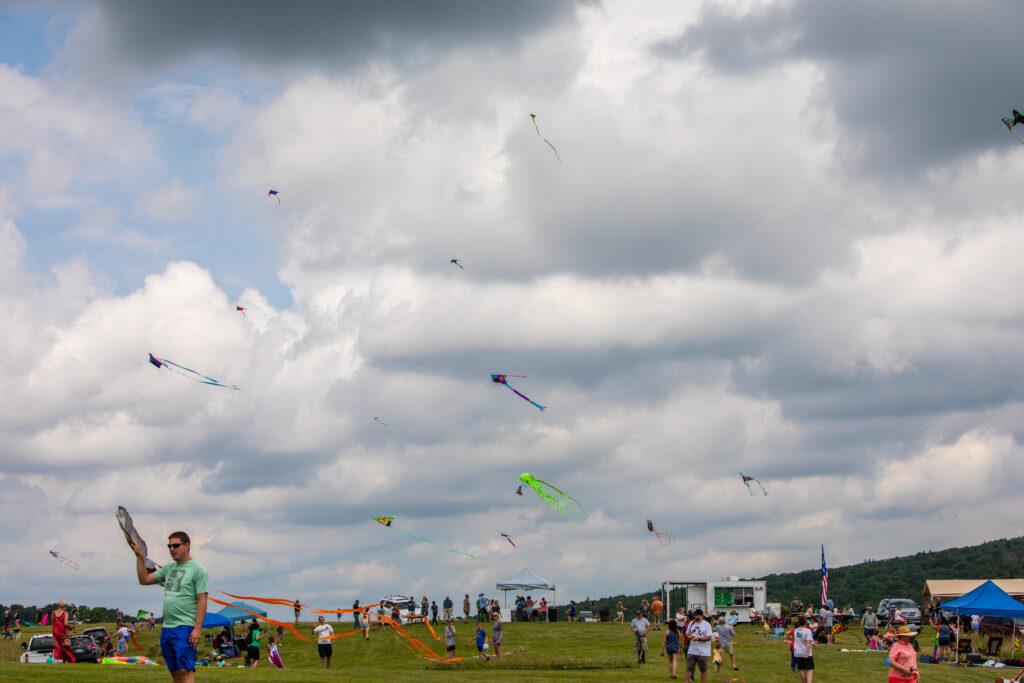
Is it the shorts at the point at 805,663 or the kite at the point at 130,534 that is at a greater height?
the kite at the point at 130,534

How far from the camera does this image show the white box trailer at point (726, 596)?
5388cm

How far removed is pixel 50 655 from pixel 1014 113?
34247mm

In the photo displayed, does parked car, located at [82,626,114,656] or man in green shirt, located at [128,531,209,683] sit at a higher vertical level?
man in green shirt, located at [128,531,209,683]

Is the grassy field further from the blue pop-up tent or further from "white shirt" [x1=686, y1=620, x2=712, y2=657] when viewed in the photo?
"white shirt" [x1=686, y1=620, x2=712, y2=657]

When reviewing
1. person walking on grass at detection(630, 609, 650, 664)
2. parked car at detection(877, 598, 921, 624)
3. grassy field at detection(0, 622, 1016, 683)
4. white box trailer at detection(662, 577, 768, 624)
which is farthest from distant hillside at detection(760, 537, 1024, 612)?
person walking on grass at detection(630, 609, 650, 664)

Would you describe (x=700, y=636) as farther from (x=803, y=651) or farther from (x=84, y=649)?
(x=84, y=649)

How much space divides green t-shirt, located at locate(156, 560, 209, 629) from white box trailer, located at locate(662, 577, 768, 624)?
1858 inches

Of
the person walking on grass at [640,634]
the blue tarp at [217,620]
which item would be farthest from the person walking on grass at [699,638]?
the blue tarp at [217,620]

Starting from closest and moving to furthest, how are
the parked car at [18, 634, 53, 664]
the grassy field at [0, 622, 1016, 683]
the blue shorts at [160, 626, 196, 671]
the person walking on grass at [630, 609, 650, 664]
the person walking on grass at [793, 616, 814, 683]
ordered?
the blue shorts at [160, 626, 196, 671] → the grassy field at [0, 622, 1016, 683] → the person walking on grass at [793, 616, 814, 683] → the person walking on grass at [630, 609, 650, 664] → the parked car at [18, 634, 53, 664]

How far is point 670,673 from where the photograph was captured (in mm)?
27203

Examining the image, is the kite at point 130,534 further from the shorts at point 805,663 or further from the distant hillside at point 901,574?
the distant hillside at point 901,574

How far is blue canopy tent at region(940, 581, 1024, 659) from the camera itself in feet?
112

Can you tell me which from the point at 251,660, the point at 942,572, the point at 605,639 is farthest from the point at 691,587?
the point at 942,572

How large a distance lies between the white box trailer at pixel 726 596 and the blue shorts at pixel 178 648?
1855 inches
